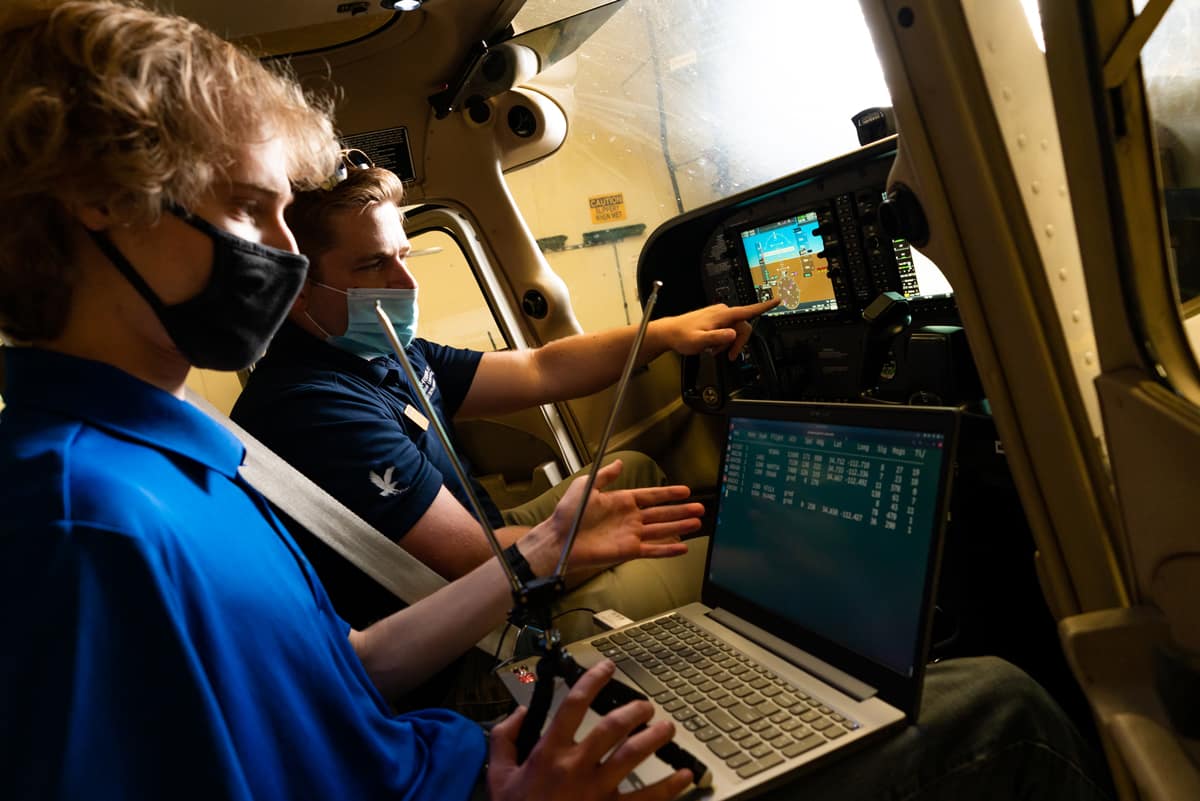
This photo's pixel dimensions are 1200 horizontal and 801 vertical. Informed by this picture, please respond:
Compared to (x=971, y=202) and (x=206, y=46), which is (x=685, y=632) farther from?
(x=206, y=46)

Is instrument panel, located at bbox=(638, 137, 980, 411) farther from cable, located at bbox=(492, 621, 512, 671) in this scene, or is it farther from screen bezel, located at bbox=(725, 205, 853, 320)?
cable, located at bbox=(492, 621, 512, 671)

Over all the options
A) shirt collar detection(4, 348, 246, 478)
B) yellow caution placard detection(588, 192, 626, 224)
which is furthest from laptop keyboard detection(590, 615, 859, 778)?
yellow caution placard detection(588, 192, 626, 224)

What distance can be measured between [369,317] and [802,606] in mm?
1062

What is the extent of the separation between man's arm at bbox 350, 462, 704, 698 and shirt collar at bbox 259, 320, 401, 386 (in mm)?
665

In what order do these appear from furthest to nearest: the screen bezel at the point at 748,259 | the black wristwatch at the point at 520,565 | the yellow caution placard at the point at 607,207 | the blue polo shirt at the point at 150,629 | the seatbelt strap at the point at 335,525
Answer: the yellow caution placard at the point at 607,207
the screen bezel at the point at 748,259
the seatbelt strap at the point at 335,525
the black wristwatch at the point at 520,565
the blue polo shirt at the point at 150,629

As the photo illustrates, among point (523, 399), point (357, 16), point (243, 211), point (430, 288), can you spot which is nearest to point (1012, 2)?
point (243, 211)

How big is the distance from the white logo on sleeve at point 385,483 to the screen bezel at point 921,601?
67 cm

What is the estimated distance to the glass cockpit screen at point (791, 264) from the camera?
203 centimetres

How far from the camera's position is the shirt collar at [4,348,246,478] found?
2.61ft

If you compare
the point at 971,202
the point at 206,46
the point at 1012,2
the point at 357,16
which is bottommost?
the point at 971,202

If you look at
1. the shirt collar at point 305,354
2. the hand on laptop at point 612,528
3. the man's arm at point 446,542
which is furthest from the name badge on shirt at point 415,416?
the hand on laptop at point 612,528

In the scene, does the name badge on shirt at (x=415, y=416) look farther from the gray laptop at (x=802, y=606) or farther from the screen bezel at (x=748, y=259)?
the screen bezel at (x=748, y=259)

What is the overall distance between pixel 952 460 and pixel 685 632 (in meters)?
0.50

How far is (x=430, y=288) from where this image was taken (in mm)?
3250
